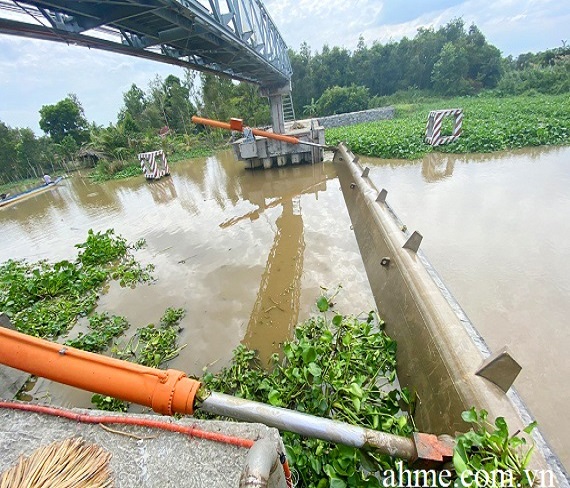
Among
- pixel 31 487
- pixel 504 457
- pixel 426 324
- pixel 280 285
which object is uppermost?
pixel 31 487

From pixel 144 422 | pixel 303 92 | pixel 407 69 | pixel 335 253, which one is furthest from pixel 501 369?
pixel 407 69

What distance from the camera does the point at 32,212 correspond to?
11.3 meters

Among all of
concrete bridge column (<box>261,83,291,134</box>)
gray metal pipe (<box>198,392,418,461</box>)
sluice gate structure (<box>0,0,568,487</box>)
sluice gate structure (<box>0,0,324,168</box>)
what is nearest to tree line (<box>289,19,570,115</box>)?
concrete bridge column (<box>261,83,291,134</box>)

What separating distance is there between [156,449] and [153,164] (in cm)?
1322

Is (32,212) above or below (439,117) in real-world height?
below

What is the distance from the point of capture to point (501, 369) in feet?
4.85

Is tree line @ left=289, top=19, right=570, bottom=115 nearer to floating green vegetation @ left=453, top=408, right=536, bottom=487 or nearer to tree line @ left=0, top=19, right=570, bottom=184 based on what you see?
tree line @ left=0, top=19, right=570, bottom=184

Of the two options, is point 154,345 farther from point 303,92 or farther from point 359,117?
point 303,92

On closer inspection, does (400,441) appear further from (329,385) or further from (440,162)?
(440,162)

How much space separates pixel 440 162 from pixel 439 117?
226 centimetres

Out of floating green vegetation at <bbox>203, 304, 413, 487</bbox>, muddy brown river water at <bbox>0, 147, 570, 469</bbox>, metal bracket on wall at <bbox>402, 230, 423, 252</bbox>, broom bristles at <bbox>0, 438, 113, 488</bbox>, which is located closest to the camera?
broom bristles at <bbox>0, 438, 113, 488</bbox>

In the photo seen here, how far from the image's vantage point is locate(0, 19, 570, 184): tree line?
73.2 ft

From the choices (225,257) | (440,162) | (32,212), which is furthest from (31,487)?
(32,212)

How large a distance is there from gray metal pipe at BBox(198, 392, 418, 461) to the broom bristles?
428 mm
